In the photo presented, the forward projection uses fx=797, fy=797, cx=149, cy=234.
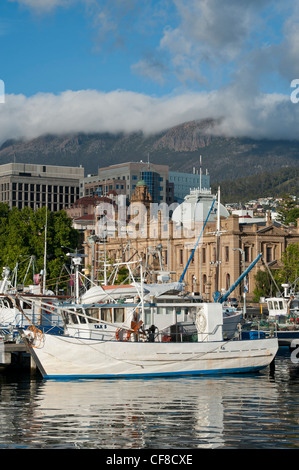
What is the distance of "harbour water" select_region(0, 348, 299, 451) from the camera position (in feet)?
97.8

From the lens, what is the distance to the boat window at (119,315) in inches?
2159

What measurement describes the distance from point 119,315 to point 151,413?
18.8m

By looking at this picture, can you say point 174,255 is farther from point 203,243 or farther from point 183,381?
point 183,381

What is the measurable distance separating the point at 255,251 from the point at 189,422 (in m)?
121

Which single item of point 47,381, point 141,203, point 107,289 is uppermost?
point 141,203

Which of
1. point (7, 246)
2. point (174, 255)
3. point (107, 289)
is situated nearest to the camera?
point (107, 289)

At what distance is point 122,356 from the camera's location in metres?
50.7

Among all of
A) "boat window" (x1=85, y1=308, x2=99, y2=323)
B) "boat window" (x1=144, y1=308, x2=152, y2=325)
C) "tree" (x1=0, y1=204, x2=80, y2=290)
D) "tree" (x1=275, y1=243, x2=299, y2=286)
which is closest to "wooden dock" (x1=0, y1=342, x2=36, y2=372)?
"boat window" (x1=85, y1=308, x2=99, y2=323)

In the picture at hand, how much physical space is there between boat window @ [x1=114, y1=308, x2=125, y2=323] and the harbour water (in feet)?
19.3

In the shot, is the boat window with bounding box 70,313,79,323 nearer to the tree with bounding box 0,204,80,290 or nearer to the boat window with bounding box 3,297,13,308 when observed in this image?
the boat window with bounding box 3,297,13,308

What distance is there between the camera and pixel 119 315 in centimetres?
5503

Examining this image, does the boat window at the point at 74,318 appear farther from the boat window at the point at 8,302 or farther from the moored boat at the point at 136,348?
the boat window at the point at 8,302

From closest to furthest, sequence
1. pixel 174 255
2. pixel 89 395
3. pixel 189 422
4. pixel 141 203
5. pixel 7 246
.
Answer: pixel 189 422 < pixel 89 395 < pixel 7 246 < pixel 174 255 < pixel 141 203
